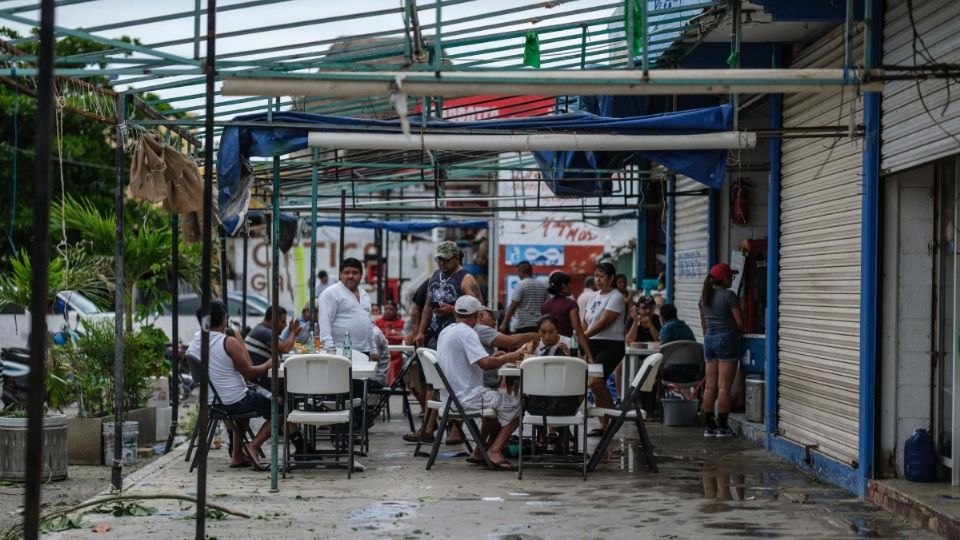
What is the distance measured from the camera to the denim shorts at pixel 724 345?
13.2m

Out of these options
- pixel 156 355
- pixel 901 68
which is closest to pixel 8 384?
pixel 156 355

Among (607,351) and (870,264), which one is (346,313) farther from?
(870,264)

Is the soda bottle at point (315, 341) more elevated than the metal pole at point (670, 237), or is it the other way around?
the metal pole at point (670, 237)

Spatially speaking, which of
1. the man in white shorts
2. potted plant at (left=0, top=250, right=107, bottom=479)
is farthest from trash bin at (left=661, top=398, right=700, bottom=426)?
potted plant at (left=0, top=250, right=107, bottom=479)

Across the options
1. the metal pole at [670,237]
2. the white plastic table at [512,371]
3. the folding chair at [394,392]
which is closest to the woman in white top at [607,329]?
the white plastic table at [512,371]

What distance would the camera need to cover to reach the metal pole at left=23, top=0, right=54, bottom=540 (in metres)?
5.60

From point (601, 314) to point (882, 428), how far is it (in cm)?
465

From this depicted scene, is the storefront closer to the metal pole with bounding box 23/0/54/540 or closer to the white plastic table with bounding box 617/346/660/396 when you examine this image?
the white plastic table with bounding box 617/346/660/396

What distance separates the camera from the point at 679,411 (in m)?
14.7

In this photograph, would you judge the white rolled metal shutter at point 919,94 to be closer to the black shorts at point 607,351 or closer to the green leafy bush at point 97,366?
the black shorts at point 607,351

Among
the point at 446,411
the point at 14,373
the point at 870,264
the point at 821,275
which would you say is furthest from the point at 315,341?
the point at 14,373

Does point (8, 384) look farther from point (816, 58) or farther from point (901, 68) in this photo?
point (901, 68)

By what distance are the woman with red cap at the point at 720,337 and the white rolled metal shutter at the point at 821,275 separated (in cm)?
111

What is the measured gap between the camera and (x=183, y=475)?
10680 mm
